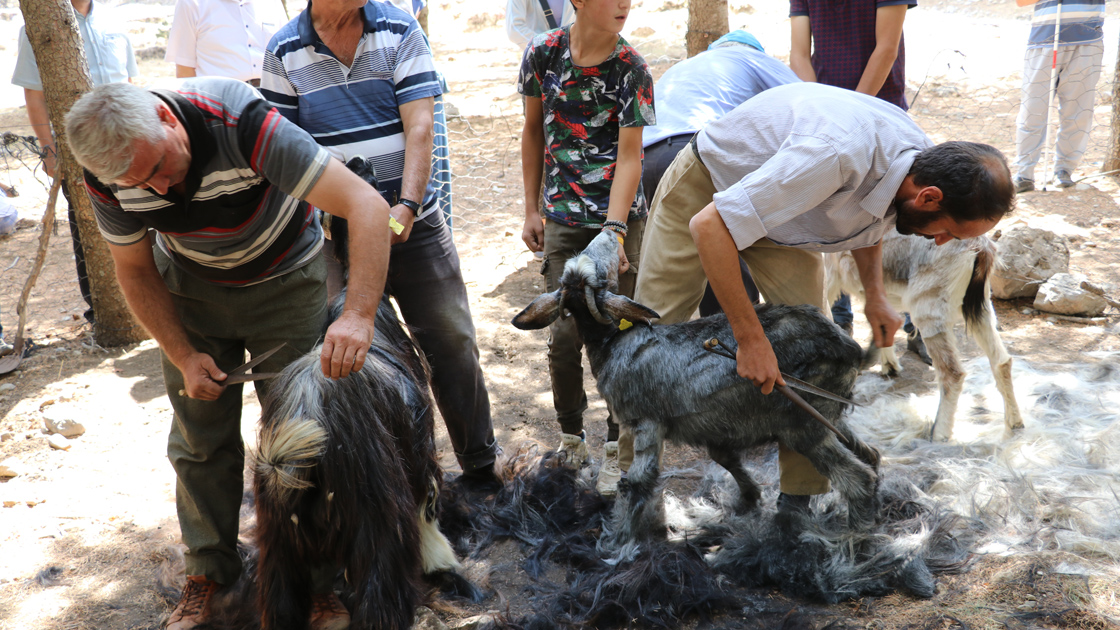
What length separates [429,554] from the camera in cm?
257

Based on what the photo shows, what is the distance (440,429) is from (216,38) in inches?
119

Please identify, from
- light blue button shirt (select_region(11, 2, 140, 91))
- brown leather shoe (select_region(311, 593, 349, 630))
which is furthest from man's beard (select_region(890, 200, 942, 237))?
light blue button shirt (select_region(11, 2, 140, 91))

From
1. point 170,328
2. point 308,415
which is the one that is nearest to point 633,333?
point 308,415

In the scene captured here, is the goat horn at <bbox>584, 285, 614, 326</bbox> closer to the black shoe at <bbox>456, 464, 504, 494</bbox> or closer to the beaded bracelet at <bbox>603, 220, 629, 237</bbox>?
the beaded bracelet at <bbox>603, 220, 629, 237</bbox>

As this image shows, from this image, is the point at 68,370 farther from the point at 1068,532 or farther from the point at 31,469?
the point at 1068,532

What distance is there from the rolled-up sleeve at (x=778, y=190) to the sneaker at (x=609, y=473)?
1367 millimetres

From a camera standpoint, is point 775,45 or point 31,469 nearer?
point 31,469

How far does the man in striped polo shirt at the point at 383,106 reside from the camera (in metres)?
2.76

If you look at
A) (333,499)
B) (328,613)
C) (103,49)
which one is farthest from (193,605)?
(103,49)

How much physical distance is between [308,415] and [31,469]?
239 cm

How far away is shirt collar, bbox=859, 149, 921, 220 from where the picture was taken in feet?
7.21

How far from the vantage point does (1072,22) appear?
6480 mm

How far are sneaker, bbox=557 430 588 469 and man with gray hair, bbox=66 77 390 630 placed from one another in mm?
1293

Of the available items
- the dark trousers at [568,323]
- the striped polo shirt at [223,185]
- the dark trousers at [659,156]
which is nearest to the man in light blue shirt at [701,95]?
the dark trousers at [659,156]
